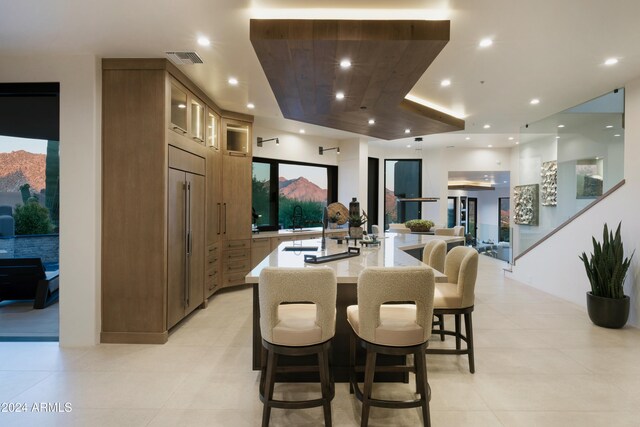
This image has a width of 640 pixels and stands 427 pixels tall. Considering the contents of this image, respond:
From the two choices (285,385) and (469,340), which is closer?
(285,385)

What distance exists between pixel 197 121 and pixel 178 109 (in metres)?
0.51

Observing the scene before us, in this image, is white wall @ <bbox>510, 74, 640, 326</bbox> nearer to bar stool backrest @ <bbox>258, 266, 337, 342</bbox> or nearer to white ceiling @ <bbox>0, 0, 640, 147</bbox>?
white ceiling @ <bbox>0, 0, 640, 147</bbox>

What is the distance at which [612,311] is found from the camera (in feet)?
12.6

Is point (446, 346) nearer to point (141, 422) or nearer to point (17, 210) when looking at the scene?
point (141, 422)

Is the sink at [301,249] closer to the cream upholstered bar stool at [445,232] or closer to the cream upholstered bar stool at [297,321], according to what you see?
the cream upholstered bar stool at [297,321]

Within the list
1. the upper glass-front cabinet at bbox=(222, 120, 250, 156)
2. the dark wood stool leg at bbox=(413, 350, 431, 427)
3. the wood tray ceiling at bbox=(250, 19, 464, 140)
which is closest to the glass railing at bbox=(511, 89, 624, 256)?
the wood tray ceiling at bbox=(250, 19, 464, 140)

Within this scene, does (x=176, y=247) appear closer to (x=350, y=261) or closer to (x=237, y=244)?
(x=237, y=244)

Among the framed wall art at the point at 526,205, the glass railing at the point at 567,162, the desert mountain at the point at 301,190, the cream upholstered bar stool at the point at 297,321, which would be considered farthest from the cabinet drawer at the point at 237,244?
the framed wall art at the point at 526,205

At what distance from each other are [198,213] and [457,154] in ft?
24.8

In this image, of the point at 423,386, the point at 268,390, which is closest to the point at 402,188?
the point at 423,386

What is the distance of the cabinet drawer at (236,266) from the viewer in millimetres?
5242

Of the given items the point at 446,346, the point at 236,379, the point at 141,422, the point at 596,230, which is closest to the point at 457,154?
the point at 596,230

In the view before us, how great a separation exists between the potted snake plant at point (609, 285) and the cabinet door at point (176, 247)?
4914 mm

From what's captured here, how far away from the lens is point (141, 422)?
215 cm
